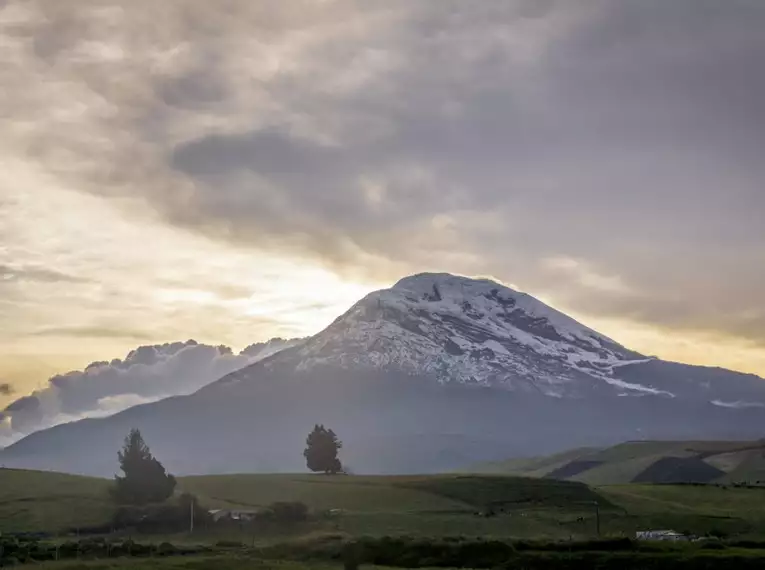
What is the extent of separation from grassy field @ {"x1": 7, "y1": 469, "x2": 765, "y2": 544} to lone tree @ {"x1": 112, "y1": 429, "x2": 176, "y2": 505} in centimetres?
371

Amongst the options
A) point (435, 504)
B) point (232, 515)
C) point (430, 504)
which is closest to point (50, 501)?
point (232, 515)

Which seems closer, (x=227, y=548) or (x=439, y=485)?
→ (x=227, y=548)

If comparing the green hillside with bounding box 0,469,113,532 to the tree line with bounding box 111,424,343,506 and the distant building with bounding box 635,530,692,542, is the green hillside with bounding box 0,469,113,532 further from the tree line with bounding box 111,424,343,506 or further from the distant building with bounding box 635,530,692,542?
the distant building with bounding box 635,530,692,542

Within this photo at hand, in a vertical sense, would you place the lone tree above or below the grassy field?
above

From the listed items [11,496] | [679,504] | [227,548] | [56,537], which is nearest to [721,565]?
[227,548]

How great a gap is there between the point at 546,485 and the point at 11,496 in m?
89.9

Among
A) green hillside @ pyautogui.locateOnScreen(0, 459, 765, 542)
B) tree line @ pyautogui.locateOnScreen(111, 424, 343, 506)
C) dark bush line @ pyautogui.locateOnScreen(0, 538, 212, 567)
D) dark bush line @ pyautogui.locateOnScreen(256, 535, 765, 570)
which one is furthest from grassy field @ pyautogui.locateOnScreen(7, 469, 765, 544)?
dark bush line @ pyautogui.locateOnScreen(0, 538, 212, 567)

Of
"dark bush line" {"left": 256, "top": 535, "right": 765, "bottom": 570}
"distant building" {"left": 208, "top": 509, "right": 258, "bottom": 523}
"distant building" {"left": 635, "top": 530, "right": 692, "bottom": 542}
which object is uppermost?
"distant building" {"left": 208, "top": 509, "right": 258, "bottom": 523}

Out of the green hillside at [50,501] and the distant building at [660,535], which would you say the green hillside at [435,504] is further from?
the distant building at [660,535]

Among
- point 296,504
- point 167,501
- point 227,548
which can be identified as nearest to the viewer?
point 227,548

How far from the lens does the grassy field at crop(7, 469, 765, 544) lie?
120m

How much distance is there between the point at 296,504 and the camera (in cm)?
13362

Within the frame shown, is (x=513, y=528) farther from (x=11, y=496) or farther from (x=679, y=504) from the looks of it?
(x=11, y=496)

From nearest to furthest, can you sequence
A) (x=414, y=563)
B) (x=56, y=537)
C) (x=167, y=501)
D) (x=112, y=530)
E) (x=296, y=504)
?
(x=414, y=563) → (x=56, y=537) → (x=112, y=530) → (x=296, y=504) → (x=167, y=501)
